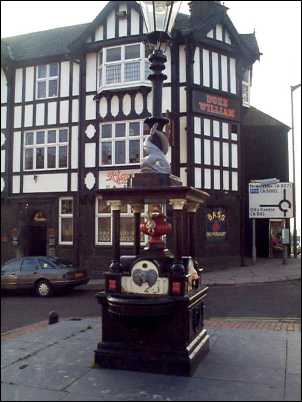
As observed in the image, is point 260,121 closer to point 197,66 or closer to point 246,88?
point 246,88

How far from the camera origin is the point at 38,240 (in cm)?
2091

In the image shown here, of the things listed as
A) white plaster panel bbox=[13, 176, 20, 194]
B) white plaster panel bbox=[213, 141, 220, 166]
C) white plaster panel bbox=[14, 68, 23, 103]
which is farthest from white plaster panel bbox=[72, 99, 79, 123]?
white plaster panel bbox=[213, 141, 220, 166]

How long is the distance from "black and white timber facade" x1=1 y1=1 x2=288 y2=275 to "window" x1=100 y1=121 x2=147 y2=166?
42 mm

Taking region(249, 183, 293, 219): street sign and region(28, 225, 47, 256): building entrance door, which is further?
region(28, 225, 47, 256): building entrance door

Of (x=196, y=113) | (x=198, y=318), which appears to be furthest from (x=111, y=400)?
(x=196, y=113)

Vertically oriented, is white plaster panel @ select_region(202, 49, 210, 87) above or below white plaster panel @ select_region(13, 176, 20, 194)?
above

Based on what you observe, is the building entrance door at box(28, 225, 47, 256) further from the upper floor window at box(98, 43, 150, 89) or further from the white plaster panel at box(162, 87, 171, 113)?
the white plaster panel at box(162, 87, 171, 113)

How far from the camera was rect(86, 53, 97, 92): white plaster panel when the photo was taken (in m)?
19.6

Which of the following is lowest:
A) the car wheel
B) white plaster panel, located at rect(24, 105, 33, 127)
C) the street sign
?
the car wheel

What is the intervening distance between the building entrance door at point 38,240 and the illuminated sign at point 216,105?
8723 millimetres

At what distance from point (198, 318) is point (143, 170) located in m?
2.17

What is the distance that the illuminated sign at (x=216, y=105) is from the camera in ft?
61.1

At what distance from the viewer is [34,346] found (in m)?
6.50

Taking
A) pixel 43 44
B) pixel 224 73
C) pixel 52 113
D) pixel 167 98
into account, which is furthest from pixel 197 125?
pixel 43 44
